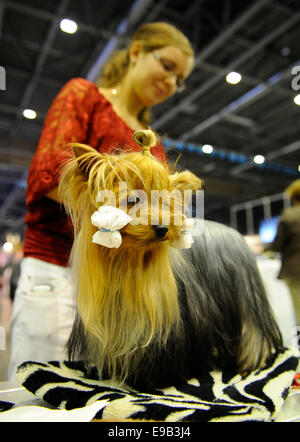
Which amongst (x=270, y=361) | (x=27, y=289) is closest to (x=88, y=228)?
(x=27, y=289)

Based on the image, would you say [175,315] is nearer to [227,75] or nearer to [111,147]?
[111,147]

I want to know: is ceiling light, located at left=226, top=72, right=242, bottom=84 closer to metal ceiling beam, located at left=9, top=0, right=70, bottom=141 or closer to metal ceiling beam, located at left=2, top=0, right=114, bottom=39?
metal ceiling beam, located at left=2, top=0, right=114, bottom=39

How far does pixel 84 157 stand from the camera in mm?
735

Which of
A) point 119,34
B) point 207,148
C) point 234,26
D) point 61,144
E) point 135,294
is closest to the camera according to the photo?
point 135,294

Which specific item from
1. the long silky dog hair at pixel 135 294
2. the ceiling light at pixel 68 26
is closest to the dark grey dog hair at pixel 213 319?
the long silky dog hair at pixel 135 294

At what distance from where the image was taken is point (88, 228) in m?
0.76

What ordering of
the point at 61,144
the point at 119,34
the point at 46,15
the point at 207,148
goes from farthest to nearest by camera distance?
the point at 119,34
the point at 46,15
the point at 207,148
the point at 61,144

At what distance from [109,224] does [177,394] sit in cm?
43

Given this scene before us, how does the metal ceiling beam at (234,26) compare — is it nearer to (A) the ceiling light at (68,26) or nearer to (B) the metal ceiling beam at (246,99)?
(B) the metal ceiling beam at (246,99)

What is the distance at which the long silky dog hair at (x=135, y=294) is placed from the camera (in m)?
0.74

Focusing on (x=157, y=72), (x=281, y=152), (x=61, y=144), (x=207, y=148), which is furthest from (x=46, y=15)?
(x=281, y=152)

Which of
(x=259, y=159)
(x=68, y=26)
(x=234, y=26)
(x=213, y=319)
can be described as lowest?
(x=213, y=319)

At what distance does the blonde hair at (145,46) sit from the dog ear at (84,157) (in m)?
0.45

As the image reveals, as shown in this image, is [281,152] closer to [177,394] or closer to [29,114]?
[177,394]
